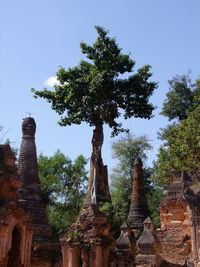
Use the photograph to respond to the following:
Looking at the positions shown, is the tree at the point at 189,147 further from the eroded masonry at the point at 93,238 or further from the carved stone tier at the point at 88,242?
the carved stone tier at the point at 88,242

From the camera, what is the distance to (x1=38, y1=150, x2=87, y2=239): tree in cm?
3022

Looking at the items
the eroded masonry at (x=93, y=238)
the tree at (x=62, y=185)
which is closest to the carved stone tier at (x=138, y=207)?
the eroded masonry at (x=93, y=238)

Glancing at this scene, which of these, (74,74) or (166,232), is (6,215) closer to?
(166,232)

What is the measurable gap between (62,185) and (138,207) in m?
14.5

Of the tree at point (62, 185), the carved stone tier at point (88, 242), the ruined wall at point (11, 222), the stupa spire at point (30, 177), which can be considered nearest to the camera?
the carved stone tier at point (88, 242)

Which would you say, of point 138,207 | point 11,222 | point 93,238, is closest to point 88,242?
point 93,238

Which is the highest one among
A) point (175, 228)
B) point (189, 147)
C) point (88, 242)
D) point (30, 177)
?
point (189, 147)

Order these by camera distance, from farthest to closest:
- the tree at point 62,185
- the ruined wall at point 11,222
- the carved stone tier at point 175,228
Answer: the tree at point 62,185
the carved stone tier at point 175,228
the ruined wall at point 11,222

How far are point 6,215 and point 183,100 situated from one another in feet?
74.5

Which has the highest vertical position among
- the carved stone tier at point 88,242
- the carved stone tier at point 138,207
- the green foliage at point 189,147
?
the green foliage at point 189,147

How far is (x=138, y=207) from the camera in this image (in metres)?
19.3

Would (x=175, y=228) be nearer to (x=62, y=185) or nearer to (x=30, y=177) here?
(x=30, y=177)

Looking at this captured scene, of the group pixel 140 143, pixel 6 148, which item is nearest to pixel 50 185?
pixel 140 143

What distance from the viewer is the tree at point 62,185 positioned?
99.1 ft
